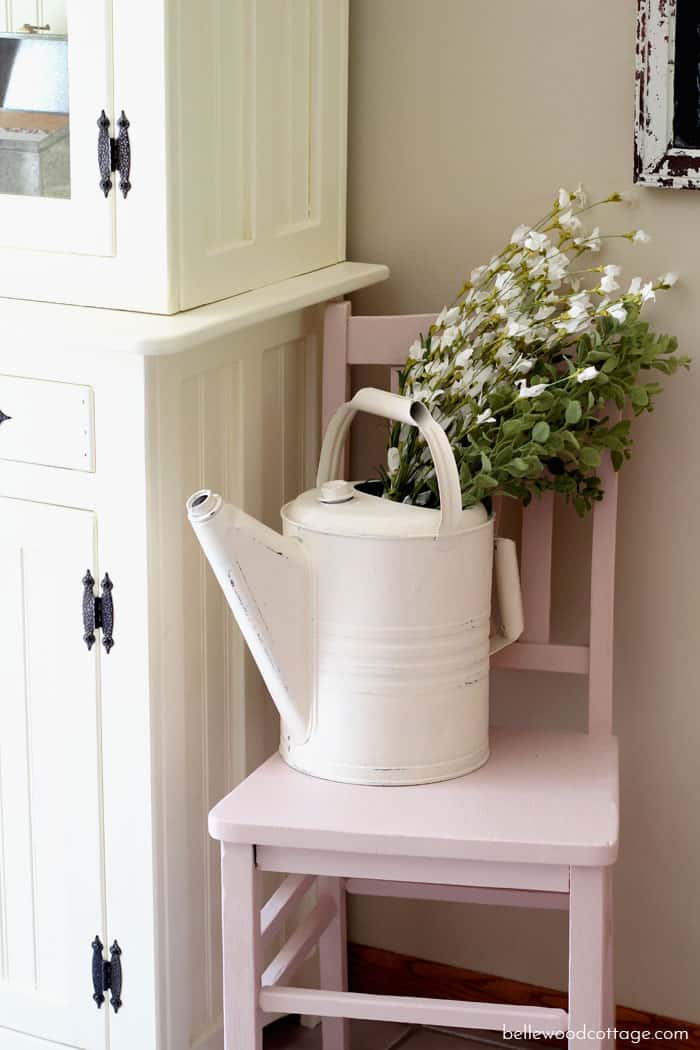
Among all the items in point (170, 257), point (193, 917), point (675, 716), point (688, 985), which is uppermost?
point (170, 257)

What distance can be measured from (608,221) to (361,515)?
1.84ft

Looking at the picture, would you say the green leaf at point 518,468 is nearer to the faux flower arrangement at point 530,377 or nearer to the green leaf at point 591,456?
the faux flower arrangement at point 530,377

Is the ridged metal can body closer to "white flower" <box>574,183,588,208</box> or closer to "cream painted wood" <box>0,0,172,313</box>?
"cream painted wood" <box>0,0,172,313</box>

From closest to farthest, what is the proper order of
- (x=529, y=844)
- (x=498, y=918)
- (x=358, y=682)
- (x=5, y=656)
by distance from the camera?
1. (x=529, y=844)
2. (x=358, y=682)
3. (x=5, y=656)
4. (x=498, y=918)

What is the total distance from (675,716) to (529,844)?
0.53 m

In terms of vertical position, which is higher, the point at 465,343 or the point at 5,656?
the point at 465,343

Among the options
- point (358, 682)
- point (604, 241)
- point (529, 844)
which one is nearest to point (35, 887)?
point (358, 682)

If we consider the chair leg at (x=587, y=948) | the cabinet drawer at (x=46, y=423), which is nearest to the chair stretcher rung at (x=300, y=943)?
the chair leg at (x=587, y=948)

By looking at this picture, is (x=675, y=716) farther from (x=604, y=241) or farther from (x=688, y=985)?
(x=604, y=241)

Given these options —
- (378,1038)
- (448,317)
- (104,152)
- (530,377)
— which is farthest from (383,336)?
(378,1038)

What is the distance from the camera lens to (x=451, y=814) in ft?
5.03

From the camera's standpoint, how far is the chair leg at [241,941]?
60.2 inches

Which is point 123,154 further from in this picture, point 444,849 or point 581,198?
point 444,849

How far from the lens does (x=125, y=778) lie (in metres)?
1.68
